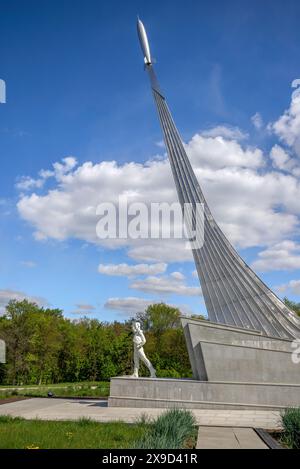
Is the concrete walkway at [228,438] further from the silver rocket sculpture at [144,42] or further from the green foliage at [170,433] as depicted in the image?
the silver rocket sculpture at [144,42]

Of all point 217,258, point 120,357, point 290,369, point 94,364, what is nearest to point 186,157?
point 217,258

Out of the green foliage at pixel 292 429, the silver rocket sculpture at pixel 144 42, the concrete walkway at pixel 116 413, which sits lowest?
the concrete walkway at pixel 116 413

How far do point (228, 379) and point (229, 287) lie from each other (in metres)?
3.00

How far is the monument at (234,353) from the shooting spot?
1148 cm

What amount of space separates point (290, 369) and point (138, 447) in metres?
7.66

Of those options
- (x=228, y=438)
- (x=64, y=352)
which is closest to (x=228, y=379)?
(x=228, y=438)

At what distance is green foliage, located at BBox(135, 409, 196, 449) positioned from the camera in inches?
205

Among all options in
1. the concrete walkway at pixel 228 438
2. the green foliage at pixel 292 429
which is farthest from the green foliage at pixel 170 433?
the green foliage at pixel 292 429

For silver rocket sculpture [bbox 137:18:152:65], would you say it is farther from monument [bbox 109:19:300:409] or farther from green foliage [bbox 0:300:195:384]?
green foliage [bbox 0:300:195:384]

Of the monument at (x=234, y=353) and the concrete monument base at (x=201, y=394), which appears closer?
the concrete monument base at (x=201, y=394)

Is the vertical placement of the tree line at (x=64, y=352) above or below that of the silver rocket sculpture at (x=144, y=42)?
below

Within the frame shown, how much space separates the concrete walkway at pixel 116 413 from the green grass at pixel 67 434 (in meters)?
1.36

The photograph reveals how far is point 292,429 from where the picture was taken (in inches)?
258

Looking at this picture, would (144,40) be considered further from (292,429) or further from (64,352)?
(64,352)
